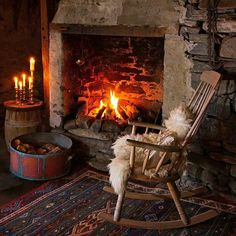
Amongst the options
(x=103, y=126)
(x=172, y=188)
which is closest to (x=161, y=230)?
(x=172, y=188)

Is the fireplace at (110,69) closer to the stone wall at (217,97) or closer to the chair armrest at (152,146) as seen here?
the stone wall at (217,97)

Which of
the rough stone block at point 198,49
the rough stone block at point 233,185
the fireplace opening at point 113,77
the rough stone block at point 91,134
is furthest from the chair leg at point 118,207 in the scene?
the fireplace opening at point 113,77

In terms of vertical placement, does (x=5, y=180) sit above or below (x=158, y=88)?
below

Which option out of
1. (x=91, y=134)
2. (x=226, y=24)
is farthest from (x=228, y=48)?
(x=91, y=134)

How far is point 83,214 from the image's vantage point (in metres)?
3.05

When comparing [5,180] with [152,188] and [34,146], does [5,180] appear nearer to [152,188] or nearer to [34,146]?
[34,146]

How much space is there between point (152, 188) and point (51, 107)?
160 cm

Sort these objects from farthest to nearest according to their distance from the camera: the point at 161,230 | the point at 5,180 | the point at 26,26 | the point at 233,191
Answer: the point at 26,26 < the point at 5,180 < the point at 233,191 < the point at 161,230

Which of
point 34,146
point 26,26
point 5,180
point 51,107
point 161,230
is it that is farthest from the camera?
point 26,26

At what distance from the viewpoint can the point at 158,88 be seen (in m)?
4.48

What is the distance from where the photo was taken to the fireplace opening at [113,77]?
14.2 feet

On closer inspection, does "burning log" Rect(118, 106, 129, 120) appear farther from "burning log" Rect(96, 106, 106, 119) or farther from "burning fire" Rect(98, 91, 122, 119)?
"burning log" Rect(96, 106, 106, 119)

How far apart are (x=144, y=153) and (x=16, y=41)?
3.16 m

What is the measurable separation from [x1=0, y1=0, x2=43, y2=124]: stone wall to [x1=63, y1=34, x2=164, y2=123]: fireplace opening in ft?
4.10
